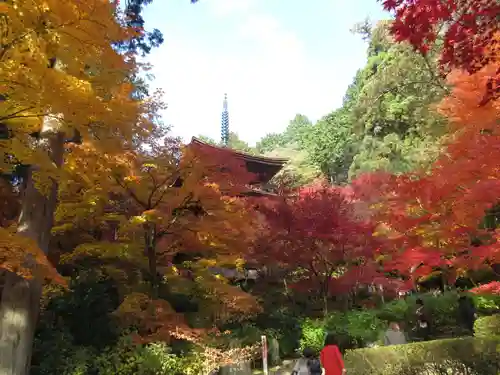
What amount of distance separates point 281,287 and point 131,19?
11689mm

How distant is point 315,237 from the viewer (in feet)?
44.5

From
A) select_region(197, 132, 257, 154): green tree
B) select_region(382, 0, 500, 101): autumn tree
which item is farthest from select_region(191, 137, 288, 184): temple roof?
select_region(197, 132, 257, 154): green tree

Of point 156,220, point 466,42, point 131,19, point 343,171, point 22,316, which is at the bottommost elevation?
point 22,316

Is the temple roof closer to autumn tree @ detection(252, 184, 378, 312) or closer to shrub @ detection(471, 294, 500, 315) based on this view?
autumn tree @ detection(252, 184, 378, 312)

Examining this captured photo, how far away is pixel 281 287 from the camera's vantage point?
1764 centimetres

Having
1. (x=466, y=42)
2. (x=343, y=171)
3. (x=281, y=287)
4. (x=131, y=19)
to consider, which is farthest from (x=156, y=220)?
(x=343, y=171)

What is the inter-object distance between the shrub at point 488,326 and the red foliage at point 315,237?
4.55 m

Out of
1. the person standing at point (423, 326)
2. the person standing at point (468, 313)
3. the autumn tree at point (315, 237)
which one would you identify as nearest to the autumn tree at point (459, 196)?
the person standing at point (468, 313)

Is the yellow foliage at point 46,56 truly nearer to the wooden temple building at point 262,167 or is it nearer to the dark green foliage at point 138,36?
the dark green foliage at point 138,36

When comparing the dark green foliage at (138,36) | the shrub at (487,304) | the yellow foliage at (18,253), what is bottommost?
the shrub at (487,304)

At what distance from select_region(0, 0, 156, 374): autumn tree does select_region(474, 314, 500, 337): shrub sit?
910 centimetres

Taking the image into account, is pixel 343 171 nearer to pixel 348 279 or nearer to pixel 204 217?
pixel 348 279

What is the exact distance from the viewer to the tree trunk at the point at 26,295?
7324 mm

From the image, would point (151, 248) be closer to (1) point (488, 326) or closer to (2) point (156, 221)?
(2) point (156, 221)
